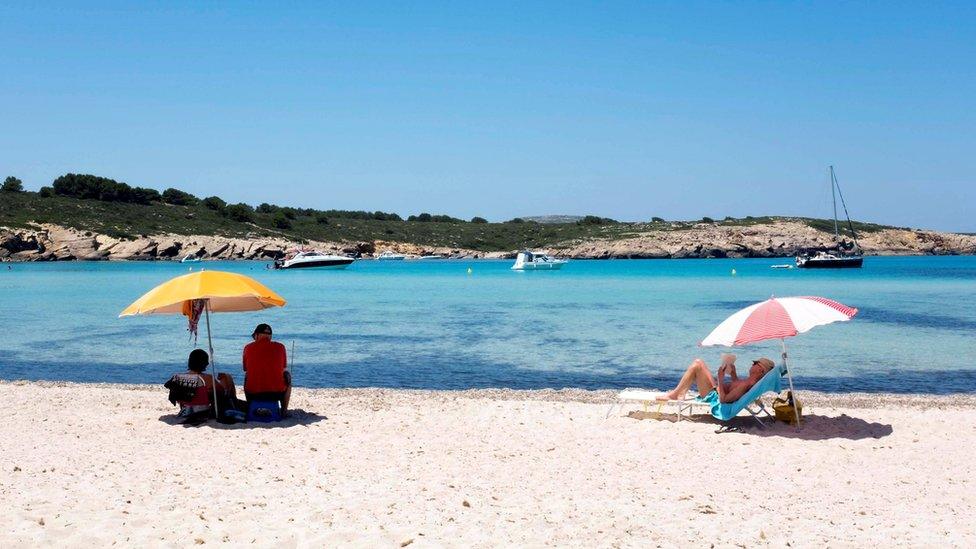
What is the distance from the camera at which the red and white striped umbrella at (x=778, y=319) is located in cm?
954

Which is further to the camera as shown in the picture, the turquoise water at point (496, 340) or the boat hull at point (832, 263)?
the boat hull at point (832, 263)

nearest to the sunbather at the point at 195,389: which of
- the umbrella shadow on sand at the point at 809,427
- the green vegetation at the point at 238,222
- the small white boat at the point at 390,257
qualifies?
the umbrella shadow on sand at the point at 809,427

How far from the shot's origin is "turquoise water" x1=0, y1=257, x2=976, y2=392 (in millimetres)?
17688

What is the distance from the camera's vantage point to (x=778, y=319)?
971 centimetres

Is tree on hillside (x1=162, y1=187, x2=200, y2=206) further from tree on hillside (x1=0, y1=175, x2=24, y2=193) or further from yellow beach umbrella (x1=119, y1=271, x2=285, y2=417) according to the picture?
yellow beach umbrella (x1=119, y1=271, x2=285, y2=417)

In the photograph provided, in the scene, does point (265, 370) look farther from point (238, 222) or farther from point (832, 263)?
point (238, 222)

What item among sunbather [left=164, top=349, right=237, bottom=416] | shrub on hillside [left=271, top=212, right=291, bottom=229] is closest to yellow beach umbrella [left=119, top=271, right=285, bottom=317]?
sunbather [left=164, top=349, right=237, bottom=416]

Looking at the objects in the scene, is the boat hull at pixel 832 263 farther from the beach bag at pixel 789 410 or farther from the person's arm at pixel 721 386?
the person's arm at pixel 721 386

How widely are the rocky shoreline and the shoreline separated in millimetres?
91394

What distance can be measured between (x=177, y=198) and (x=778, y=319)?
139422mm

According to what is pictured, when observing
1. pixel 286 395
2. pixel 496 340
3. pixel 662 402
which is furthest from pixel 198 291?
pixel 496 340

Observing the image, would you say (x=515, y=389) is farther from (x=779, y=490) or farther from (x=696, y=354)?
(x=779, y=490)

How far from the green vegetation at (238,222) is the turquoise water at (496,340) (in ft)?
228

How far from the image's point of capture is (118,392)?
45.4 feet
